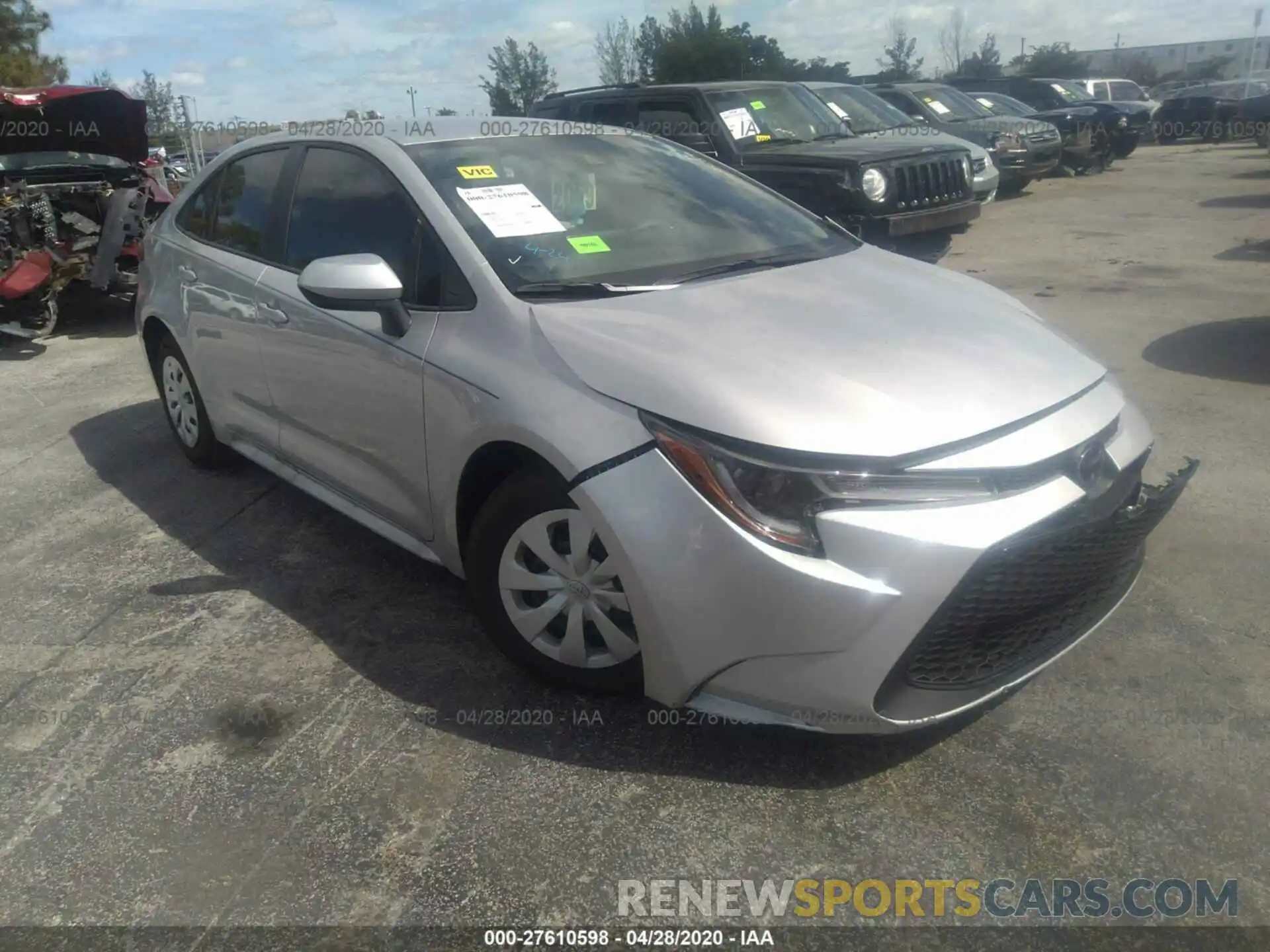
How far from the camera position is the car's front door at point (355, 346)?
3.21 metres

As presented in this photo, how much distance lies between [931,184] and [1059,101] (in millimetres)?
13498

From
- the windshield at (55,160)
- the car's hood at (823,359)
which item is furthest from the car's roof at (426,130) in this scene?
the windshield at (55,160)

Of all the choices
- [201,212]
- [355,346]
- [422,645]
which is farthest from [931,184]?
[422,645]

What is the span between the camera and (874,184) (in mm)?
8039

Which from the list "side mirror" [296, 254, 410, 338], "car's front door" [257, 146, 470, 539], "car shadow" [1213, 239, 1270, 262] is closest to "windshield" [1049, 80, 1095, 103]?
"car shadow" [1213, 239, 1270, 262]

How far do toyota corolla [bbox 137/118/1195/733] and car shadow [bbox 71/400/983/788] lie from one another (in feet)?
0.58

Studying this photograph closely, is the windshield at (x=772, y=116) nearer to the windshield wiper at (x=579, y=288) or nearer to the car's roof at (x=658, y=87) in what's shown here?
the car's roof at (x=658, y=87)

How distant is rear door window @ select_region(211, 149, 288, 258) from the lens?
4.16m

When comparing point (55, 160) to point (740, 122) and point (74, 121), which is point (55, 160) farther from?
point (740, 122)

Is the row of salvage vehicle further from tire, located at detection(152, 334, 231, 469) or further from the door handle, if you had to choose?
the door handle

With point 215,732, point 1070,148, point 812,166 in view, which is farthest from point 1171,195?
point 215,732

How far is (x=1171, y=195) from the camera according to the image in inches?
579

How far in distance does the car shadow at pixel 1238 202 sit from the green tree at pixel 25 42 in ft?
98.4

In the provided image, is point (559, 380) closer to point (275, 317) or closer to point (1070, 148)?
point (275, 317)
